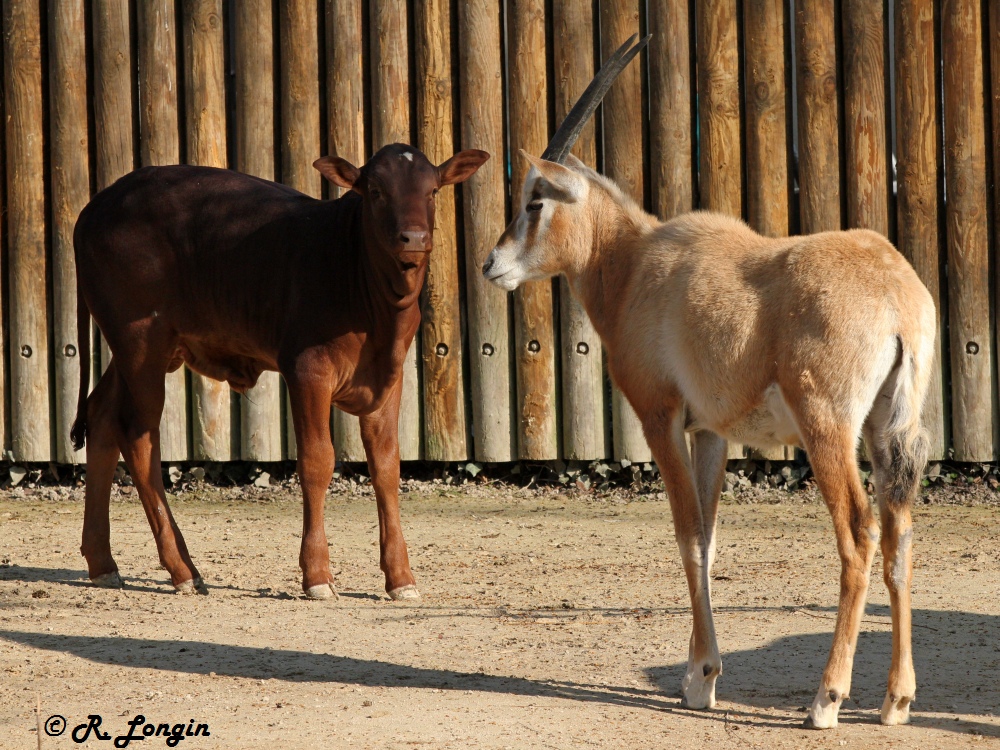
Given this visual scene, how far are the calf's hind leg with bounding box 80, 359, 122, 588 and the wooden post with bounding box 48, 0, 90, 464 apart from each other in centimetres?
242

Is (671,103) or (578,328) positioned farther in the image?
(578,328)

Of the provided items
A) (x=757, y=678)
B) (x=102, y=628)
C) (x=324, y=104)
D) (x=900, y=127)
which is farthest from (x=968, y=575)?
(x=324, y=104)

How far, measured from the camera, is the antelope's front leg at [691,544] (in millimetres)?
4727

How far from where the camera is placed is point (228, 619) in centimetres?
620

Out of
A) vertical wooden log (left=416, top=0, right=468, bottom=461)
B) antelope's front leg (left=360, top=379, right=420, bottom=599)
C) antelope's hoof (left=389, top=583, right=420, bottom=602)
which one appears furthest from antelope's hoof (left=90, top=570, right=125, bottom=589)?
vertical wooden log (left=416, top=0, right=468, bottom=461)

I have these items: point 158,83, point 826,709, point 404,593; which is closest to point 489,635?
point 404,593

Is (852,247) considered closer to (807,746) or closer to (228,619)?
(807,746)

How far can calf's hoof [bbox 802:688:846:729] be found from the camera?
4406 millimetres

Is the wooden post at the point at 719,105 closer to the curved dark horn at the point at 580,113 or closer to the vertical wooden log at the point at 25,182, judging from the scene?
the curved dark horn at the point at 580,113

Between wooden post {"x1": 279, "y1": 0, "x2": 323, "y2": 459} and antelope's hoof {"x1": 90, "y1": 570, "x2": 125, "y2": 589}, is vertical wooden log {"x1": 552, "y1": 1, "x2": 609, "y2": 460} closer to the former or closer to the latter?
wooden post {"x1": 279, "y1": 0, "x2": 323, "y2": 459}

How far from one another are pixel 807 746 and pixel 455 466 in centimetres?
573

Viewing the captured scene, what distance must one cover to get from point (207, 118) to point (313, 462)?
3938mm

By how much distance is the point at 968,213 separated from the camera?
8844 mm

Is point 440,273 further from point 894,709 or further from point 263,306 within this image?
point 894,709
